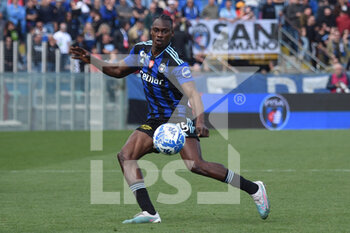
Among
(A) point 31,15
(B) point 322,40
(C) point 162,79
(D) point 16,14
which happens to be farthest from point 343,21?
(C) point 162,79

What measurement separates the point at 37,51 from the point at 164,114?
49.6 ft

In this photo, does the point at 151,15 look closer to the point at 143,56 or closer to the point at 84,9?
the point at 84,9

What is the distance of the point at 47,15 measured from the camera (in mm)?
25141

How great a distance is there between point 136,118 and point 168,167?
29.4 ft

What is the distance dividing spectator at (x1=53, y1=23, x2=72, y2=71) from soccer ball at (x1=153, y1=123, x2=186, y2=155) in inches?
614

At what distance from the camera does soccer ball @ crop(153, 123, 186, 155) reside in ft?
26.8

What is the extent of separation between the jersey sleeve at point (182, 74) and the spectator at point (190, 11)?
17632 mm

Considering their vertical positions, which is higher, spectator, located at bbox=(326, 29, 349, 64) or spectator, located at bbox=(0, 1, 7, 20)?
spectator, located at bbox=(0, 1, 7, 20)

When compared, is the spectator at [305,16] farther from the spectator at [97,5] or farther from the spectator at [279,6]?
the spectator at [97,5]

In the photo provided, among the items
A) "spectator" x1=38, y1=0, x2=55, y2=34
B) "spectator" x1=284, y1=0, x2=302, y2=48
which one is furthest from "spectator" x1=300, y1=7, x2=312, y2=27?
"spectator" x1=38, y1=0, x2=55, y2=34

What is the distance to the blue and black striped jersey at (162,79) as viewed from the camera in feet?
27.8

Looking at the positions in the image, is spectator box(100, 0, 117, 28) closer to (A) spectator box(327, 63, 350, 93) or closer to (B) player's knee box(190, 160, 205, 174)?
(A) spectator box(327, 63, 350, 93)

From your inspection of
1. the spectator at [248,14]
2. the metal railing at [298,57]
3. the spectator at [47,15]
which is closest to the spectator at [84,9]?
the spectator at [47,15]

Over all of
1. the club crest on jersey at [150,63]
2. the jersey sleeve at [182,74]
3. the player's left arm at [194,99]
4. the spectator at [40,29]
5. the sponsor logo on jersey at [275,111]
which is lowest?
the sponsor logo on jersey at [275,111]
